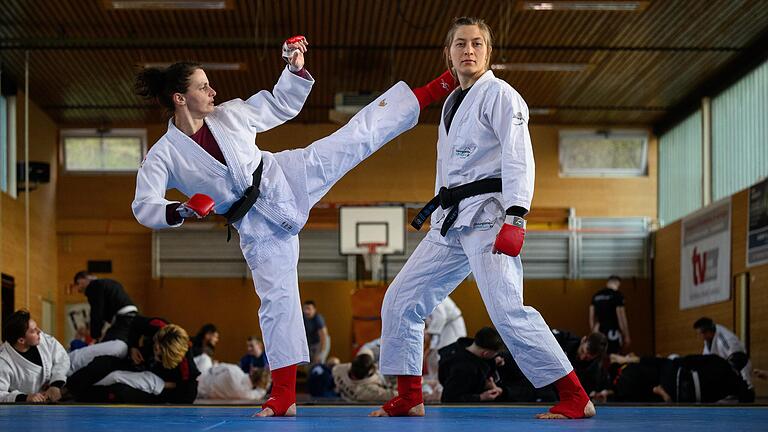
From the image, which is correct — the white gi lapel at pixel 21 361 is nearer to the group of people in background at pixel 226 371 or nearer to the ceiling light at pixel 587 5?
the group of people in background at pixel 226 371

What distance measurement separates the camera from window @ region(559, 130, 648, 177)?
19.0 m

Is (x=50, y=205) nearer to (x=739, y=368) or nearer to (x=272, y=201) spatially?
(x=739, y=368)

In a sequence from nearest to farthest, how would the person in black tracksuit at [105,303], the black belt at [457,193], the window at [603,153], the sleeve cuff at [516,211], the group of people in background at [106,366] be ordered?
the sleeve cuff at [516,211], the black belt at [457,193], the group of people in background at [106,366], the person in black tracksuit at [105,303], the window at [603,153]

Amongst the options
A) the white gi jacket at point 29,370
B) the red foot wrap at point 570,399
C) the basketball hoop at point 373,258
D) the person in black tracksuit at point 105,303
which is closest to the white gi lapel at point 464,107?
the red foot wrap at point 570,399

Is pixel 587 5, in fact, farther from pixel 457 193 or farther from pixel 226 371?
pixel 457 193

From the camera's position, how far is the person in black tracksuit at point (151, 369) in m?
7.76

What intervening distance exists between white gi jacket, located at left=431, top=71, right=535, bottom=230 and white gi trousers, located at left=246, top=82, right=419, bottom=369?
1.47 ft

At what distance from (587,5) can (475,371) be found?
5.93m

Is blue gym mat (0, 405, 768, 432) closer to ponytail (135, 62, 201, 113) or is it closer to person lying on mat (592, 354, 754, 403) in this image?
ponytail (135, 62, 201, 113)

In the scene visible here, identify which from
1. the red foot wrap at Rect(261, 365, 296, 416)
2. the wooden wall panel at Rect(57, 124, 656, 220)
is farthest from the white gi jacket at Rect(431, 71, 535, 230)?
the wooden wall panel at Rect(57, 124, 656, 220)

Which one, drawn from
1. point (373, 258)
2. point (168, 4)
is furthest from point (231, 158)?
point (373, 258)

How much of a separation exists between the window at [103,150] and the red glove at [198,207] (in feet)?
50.5

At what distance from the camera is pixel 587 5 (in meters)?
12.1

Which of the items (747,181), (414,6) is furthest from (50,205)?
(747,181)
